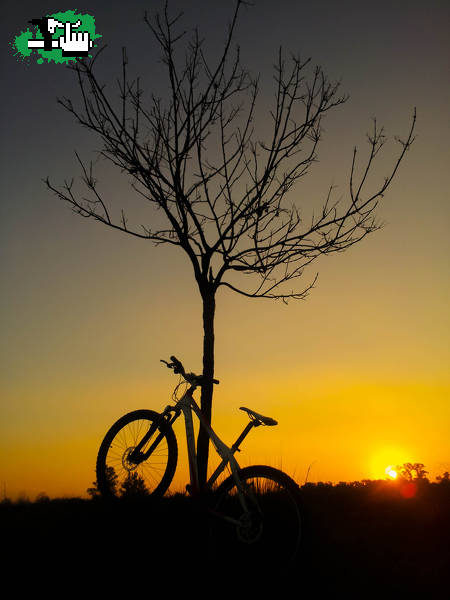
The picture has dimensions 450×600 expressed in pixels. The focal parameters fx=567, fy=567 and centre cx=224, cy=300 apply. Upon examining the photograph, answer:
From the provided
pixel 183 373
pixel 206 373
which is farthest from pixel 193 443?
pixel 206 373

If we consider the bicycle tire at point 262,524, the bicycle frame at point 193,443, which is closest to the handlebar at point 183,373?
the bicycle frame at point 193,443

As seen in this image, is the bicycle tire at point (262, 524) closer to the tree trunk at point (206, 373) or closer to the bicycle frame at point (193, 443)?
the bicycle frame at point (193, 443)

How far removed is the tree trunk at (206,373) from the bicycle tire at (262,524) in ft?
6.87

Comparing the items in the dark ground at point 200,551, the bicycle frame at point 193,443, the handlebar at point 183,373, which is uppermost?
the handlebar at point 183,373

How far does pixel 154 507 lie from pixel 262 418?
6.69 ft

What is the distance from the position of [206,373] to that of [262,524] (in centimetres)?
292

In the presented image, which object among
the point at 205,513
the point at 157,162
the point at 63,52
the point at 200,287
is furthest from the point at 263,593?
the point at 63,52

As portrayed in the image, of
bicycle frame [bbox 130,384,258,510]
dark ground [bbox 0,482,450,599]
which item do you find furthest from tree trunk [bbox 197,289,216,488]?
bicycle frame [bbox 130,384,258,510]

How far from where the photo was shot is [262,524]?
5.44m

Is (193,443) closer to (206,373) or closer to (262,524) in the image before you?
(262,524)

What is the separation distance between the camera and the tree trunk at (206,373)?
791 cm

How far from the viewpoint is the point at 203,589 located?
5.36m

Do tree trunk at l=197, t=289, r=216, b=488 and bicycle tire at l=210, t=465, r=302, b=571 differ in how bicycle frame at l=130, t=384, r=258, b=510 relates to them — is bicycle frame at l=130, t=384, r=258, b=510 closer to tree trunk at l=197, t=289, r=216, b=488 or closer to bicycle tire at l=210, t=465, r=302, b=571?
bicycle tire at l=210, t=465, r=302, b=571

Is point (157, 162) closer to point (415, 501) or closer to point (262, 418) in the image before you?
point (262, 418)
